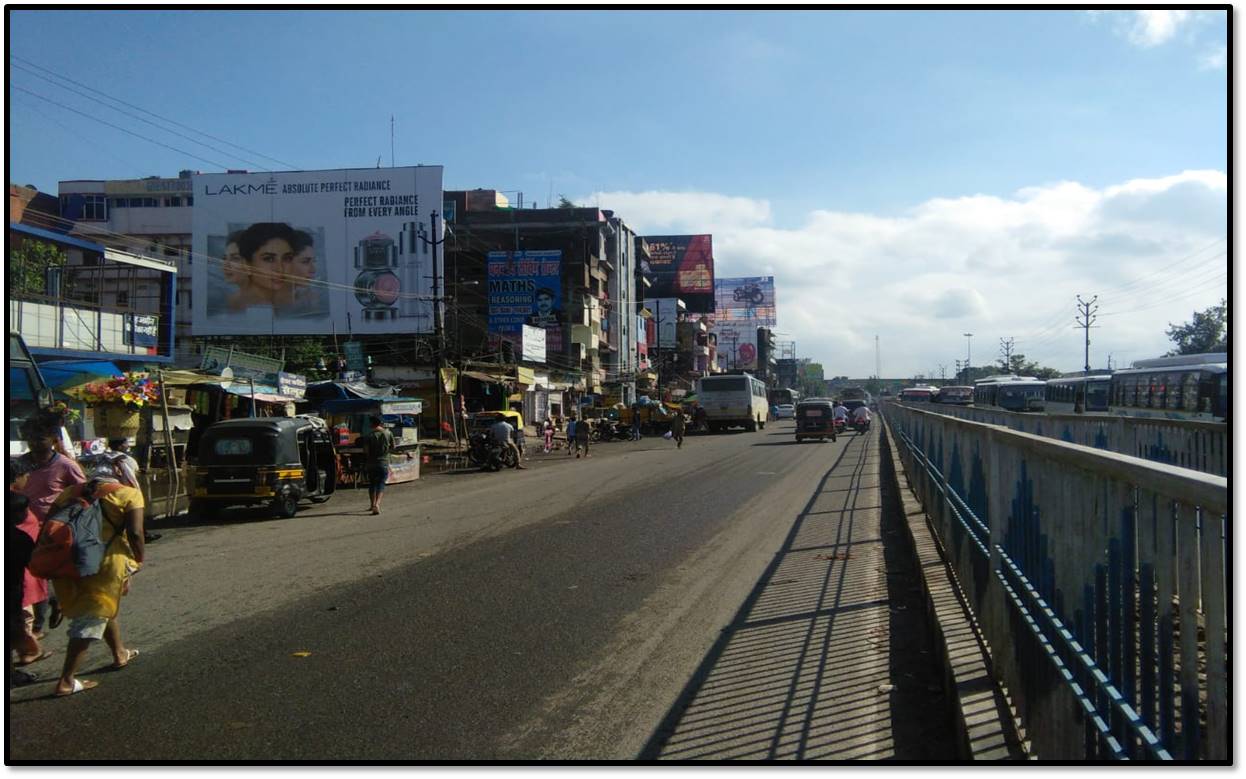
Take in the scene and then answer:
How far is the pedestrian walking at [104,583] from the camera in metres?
5.74

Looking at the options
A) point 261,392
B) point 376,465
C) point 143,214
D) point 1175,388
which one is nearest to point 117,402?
point 376,465

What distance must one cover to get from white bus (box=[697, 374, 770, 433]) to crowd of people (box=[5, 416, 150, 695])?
47.0m

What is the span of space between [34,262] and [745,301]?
391 feet

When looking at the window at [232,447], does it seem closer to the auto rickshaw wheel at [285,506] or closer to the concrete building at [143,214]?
the auto rickshaw wheel at [285,506]

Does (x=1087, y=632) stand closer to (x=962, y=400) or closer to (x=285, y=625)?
(x=285, y=625)

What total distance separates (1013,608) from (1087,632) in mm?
1203

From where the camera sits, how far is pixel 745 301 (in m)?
146

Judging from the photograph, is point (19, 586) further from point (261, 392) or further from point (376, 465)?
point (261, 392)

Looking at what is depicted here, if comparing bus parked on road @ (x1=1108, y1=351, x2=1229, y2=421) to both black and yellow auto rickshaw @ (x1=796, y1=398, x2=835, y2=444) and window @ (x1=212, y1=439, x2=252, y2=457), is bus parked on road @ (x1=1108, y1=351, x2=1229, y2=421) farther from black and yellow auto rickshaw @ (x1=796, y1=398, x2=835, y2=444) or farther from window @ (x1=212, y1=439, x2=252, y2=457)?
window @ (x1=212, y1=439, x2=252, y2=457)

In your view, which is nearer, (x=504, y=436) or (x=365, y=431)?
(x=365, y=431)

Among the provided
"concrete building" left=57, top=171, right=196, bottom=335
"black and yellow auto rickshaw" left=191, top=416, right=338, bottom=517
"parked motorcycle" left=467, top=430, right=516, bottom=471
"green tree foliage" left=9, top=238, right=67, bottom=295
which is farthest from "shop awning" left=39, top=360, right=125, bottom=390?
"concrete building" left=57, top=171, right=196, bottom=335

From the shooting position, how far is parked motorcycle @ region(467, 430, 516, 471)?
27.5 m

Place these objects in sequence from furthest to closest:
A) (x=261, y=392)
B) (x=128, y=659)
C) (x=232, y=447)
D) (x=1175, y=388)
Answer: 1. (x=1175, y=388)
2. (x=261, y=392)
3. (x=232, y=447)
4. (x=128, y=659)

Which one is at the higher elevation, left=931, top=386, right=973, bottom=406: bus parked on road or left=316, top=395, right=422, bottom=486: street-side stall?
left=931, top=386, right=973, bottom=406: bus parked on road
